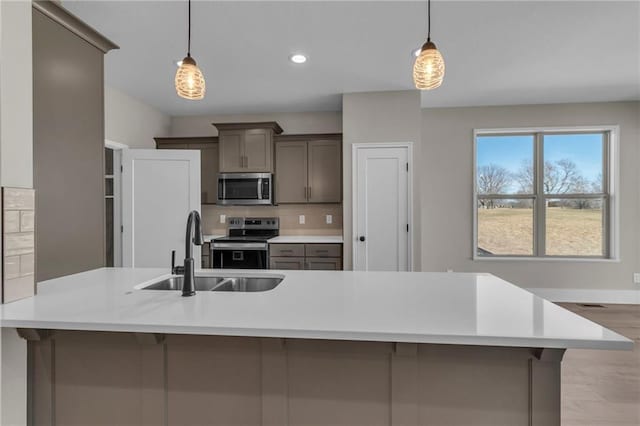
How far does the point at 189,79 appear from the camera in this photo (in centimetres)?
180

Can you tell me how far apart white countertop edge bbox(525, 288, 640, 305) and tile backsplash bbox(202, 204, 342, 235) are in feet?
9.18

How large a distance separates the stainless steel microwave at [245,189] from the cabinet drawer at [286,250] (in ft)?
2.04

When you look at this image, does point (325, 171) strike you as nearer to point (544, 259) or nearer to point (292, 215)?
point (292, 215)

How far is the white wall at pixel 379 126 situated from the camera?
152 inches

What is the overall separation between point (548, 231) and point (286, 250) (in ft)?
11.5

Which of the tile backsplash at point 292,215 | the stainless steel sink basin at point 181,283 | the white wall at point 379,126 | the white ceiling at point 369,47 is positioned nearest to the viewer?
the stainless steel sink basin at point 181,283

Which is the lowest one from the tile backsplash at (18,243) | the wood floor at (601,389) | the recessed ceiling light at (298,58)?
the wood floor at (601,389)

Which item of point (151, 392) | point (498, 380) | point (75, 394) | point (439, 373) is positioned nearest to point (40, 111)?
point (75, 394)

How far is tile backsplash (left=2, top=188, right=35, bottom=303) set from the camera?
125cm

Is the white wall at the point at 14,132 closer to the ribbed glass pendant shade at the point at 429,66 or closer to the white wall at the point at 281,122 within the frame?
the ribbed glass pendant shade at the point at 429,66

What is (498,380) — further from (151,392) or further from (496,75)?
(496,75)

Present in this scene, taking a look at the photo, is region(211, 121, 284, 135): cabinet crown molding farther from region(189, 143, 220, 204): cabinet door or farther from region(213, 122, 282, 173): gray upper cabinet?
region(189, 143, 220, 204): cabinet door

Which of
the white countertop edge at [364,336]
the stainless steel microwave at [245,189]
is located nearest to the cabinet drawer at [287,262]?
the stainless steel microwave at [245,189]

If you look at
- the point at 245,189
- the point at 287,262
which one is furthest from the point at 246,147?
the point at 287,262
